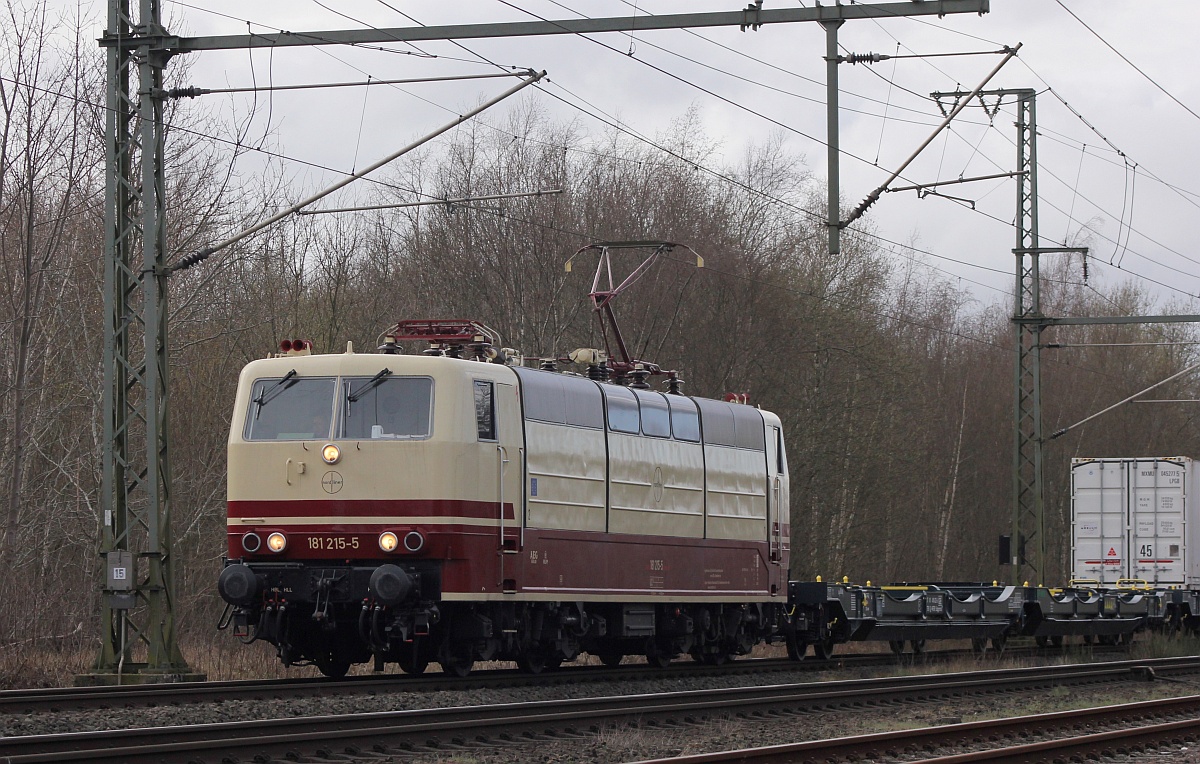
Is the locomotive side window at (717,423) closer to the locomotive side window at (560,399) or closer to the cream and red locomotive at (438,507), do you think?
the cream and red locomotive at (438,507)

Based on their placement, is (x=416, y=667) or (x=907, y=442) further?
(x=907, y=442)

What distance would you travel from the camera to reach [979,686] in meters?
18.2

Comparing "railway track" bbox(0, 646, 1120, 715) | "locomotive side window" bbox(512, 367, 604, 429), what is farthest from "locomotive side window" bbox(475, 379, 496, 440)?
"railway track" bbox(0, 646, 1120, 715)

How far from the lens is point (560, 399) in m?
17.7

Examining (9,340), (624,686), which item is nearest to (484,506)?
(624,686)

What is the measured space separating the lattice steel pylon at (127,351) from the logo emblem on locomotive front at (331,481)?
3.04m

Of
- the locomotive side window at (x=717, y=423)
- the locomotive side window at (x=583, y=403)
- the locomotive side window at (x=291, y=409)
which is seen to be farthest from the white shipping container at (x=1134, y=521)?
the locomotive side window at (x=291, y=409)

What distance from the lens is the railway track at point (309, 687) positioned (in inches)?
543

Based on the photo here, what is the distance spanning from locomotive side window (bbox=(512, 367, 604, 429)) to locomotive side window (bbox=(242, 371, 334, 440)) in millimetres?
2032

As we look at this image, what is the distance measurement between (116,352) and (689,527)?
7111 mm

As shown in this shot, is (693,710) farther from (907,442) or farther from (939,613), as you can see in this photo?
(907,442)

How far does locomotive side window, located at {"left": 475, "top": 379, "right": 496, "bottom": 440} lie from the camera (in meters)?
16.2

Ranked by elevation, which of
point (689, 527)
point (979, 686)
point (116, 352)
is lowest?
point (979, 686)

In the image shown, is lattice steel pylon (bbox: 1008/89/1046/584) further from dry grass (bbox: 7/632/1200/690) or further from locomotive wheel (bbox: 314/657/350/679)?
locomotive wheel (bbox: 314/657/350/679)
